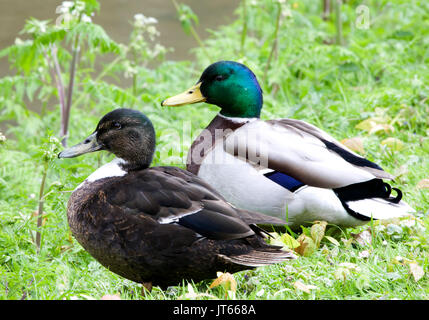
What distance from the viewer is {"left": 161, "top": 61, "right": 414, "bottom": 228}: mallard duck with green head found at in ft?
11.3

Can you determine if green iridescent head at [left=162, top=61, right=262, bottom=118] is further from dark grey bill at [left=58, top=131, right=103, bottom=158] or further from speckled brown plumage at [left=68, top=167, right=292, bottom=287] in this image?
speckled brown plumage at [left=68, top=167, right=292, bottom=287]

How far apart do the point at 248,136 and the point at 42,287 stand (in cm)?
134

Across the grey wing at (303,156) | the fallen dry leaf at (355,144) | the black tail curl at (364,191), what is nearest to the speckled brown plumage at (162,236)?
the grey wing at (303,156)

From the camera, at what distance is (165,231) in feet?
9.11

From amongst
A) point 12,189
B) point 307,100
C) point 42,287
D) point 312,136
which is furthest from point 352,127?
point 42,287

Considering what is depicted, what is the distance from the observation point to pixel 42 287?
116 inches

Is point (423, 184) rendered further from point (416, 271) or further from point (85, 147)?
point (85, 147)

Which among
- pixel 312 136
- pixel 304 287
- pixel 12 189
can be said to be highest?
pixel 312 136

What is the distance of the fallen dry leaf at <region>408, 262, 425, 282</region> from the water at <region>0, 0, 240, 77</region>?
230 inches

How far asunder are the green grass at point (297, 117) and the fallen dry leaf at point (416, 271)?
0.03 meters

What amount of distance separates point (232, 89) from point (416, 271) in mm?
1632

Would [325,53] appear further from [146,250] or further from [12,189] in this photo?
[146,250]

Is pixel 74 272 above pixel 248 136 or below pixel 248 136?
below

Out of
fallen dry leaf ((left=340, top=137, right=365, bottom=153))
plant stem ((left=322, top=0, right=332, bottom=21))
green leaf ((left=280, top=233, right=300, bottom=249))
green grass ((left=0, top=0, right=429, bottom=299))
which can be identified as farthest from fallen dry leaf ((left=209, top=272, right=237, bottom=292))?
plant stem ((left=322, top=0, right=332, bottom=21))
